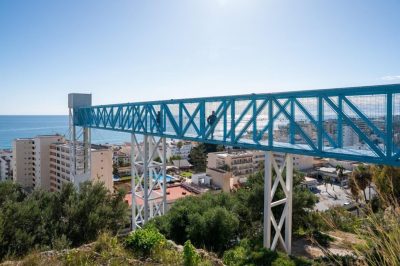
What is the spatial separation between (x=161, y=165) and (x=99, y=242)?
741 centimetres

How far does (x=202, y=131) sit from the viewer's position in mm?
10273

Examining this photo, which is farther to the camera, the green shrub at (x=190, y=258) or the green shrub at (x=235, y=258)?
the green shrub at (x=235, y=258)

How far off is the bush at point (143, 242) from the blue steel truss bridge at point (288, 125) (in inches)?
130

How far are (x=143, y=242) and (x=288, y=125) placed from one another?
432 centimetres

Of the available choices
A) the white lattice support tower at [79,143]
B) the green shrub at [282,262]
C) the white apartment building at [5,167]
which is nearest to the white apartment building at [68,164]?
the white apartment building at [5,167]

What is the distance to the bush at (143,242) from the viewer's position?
245 inches

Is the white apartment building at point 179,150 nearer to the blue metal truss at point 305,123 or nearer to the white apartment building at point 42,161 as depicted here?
the white apartment building at point 42,161

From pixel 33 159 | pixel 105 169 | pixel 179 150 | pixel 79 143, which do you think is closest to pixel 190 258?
pixel 79 143

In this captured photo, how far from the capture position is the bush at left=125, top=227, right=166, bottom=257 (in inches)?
245

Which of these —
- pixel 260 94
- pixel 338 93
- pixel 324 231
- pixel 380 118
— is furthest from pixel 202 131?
pixel 324 231

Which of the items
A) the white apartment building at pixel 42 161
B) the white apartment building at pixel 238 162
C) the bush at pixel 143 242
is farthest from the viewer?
the white apartment building at pixel 238 162

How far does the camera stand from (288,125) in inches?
301

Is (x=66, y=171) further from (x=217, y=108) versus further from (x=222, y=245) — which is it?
(x=217, y=108)

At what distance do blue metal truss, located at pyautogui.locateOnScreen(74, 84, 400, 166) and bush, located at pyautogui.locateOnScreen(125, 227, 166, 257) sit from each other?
11.5 feet
